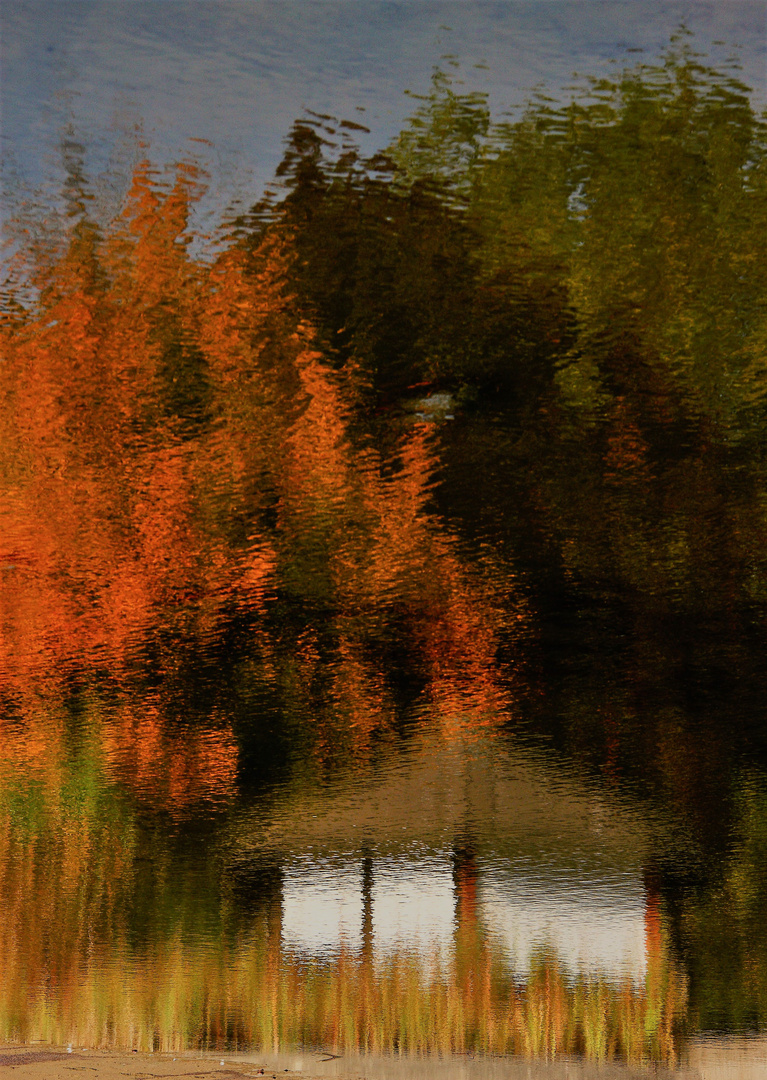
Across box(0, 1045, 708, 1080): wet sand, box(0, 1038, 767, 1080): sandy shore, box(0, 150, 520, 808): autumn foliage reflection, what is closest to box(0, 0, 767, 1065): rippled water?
box(0, 150, 520, 808): autumn foliage reflection

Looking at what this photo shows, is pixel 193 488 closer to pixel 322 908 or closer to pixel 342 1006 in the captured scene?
pixel 322 908

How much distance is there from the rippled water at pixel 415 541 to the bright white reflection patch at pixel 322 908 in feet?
0.11

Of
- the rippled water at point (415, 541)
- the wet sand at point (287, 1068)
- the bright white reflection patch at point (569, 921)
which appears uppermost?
the rippled water at point (415, 541)

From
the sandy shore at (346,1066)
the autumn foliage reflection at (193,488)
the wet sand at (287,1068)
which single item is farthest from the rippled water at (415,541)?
the wet sand at (287,1068)

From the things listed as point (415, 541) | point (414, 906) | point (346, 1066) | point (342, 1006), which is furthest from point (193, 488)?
point (346, 1066)

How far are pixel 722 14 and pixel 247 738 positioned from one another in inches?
126

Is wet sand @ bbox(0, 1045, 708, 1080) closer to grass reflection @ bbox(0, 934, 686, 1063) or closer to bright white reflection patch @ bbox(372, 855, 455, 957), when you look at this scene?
grass reflection @ bbox(0, 934, 686, 1063)

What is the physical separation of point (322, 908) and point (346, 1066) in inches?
56.6

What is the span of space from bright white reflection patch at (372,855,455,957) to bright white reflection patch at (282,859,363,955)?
129 millimetres

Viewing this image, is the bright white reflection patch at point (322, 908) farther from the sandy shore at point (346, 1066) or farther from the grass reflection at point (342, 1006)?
the sandy shore at point (346, 1066)

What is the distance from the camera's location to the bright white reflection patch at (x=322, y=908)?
5.59m

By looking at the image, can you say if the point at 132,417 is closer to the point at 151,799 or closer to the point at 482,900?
the point at 151,799

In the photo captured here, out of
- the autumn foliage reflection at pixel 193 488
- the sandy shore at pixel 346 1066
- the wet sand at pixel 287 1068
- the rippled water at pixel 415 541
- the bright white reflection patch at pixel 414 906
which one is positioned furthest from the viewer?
the wet sand at pixel 287 1068

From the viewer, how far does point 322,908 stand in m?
5.79
